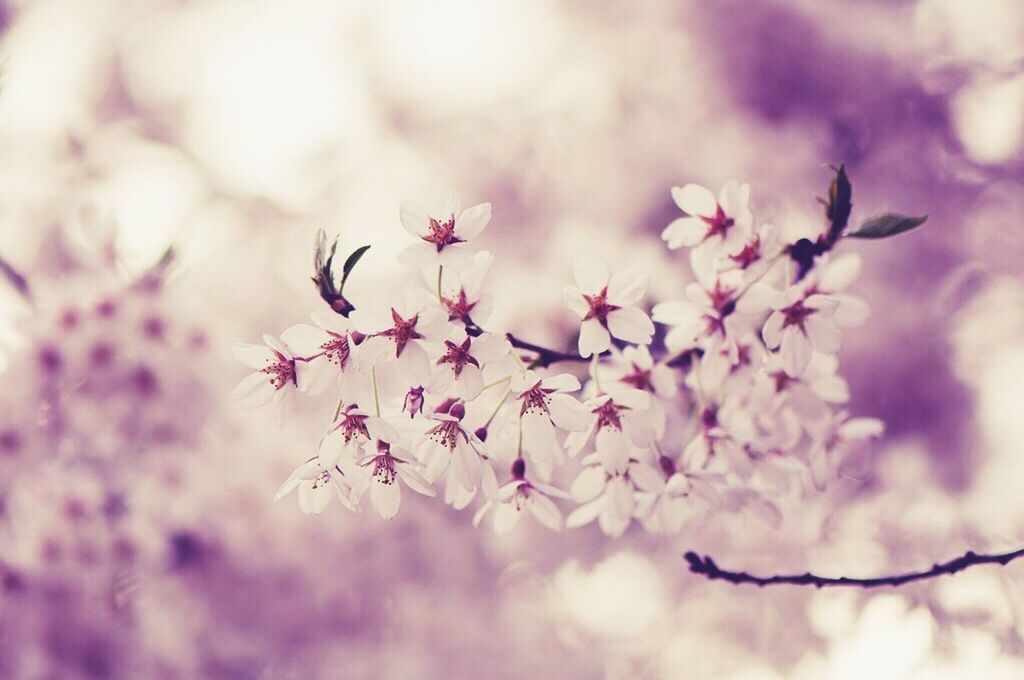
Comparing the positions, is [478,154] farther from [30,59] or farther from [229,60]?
[30,59]

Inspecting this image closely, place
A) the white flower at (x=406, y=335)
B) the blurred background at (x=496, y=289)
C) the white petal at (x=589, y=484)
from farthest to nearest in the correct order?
the blurred background at (x=496, y=289) < the white petal at (x=589, y=484) < the white flower at (x=406, y=335)

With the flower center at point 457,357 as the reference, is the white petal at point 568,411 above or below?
above

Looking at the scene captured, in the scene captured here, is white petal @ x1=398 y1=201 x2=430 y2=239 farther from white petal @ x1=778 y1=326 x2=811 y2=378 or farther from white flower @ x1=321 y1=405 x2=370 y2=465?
white petal @ x1=778 y1=326 x2=811 y2=378

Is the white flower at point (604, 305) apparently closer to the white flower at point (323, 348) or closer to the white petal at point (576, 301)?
the white petal at point (576, 301)

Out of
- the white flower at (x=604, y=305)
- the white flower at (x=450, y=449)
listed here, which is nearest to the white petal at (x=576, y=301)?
the white flower at (x=604, y=305)

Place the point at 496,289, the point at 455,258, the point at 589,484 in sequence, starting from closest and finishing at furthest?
the point at 455,258 < the point at 589,484 < the point at 496,289

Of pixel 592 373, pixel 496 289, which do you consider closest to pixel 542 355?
pixel 592 373

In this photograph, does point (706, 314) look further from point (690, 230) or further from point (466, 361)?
point (466, 361)
